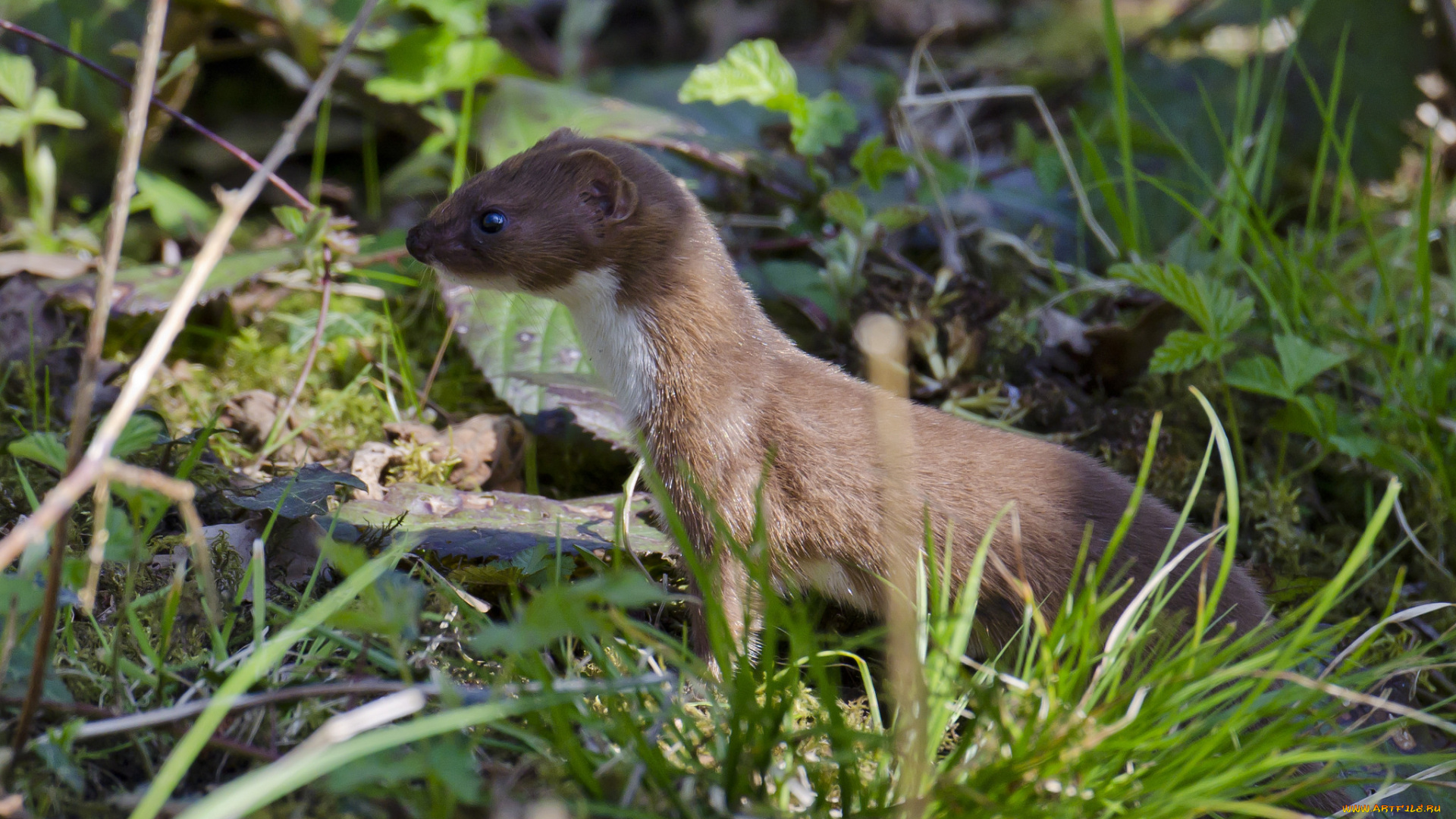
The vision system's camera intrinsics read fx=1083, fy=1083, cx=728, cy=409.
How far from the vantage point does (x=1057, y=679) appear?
215cm

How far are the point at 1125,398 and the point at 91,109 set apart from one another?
15.9 feet

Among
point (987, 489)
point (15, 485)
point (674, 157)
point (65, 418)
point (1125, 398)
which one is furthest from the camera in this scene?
point (674, 157)

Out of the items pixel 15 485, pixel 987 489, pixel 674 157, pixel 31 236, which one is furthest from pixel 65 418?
pixel 987 489

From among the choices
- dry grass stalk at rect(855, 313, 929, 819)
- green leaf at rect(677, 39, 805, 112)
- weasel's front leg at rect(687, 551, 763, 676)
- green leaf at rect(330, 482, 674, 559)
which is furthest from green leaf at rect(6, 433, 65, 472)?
green leaf at rect(677, 39, 805, 112)

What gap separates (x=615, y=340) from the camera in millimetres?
3184

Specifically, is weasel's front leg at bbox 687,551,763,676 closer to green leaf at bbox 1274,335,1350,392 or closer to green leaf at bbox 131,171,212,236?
green leaf at bbox 1274,335,1350,392

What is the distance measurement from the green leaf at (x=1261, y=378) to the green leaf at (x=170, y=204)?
14.0ft

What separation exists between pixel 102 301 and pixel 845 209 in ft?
9.02

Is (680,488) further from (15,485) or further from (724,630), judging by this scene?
(15,485)

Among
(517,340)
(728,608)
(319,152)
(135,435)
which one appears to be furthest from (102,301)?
(319,152)

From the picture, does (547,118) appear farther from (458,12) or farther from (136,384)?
(136,384)

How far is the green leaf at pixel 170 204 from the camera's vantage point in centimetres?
488

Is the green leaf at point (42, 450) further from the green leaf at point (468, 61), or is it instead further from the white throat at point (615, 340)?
the green leaf at point (468, 61)

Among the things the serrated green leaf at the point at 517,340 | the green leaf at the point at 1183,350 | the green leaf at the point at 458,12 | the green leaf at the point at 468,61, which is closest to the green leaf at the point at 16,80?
the green leaf at the point at 458,12
